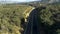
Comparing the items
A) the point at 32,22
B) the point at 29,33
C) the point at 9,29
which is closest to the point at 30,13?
the point at 32,22

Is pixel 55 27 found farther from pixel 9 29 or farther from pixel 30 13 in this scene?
pixel 30 13

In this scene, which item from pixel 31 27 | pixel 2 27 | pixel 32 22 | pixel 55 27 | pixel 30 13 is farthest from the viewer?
pixel 30 13

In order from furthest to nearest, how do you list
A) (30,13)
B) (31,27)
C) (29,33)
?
1. (30,13)
2. (31,27)
3. (29,33)

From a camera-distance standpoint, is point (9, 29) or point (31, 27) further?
point (31, 27)

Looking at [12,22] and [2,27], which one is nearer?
[2,27]

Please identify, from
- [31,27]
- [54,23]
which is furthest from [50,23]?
[31,27]

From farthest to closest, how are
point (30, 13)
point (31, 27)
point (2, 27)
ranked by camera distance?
point (30, 13) → point (31, 27) → point (2, 27)

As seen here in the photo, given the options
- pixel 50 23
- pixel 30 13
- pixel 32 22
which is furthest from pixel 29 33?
pixel 30 13

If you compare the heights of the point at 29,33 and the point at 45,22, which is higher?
the point at 45,22

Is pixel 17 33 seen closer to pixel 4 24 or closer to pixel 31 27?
pixel 4 24

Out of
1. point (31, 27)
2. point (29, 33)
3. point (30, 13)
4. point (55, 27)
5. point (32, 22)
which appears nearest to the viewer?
point (55, 27)
